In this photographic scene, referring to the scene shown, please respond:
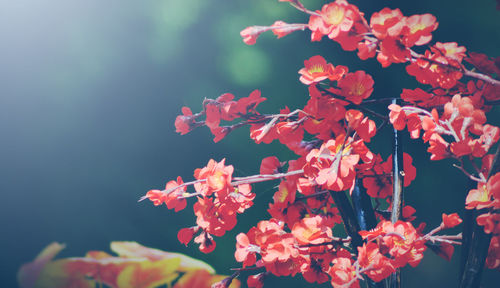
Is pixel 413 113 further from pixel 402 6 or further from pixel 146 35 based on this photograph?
pixel 146 35

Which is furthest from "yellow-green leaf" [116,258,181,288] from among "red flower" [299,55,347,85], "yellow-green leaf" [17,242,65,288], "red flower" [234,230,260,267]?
"red flower" [299,55,347,85]

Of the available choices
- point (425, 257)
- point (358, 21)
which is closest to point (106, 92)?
point (358, 21)

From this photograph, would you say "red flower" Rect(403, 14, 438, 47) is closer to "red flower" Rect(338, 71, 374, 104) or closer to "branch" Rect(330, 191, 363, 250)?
"red flower" Rect(338, 71, 374, 104)

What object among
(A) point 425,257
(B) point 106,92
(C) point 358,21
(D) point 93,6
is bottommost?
(A) point 425,257

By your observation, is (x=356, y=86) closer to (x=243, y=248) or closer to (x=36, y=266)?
(x=243, y=248)

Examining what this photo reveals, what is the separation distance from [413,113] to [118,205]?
90 cm

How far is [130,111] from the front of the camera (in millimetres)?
1118

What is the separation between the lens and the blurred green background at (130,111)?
1084mm

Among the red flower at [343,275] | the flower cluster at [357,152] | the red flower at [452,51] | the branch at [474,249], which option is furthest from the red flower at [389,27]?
the red flower at [343,275]

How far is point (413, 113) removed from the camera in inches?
24.6

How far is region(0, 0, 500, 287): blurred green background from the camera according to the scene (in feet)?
3.56

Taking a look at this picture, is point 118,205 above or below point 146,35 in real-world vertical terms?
below

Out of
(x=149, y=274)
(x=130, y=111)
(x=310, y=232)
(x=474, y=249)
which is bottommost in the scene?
(x=474, y=249)

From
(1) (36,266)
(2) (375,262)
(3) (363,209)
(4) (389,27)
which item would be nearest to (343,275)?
(2) (375,262)
